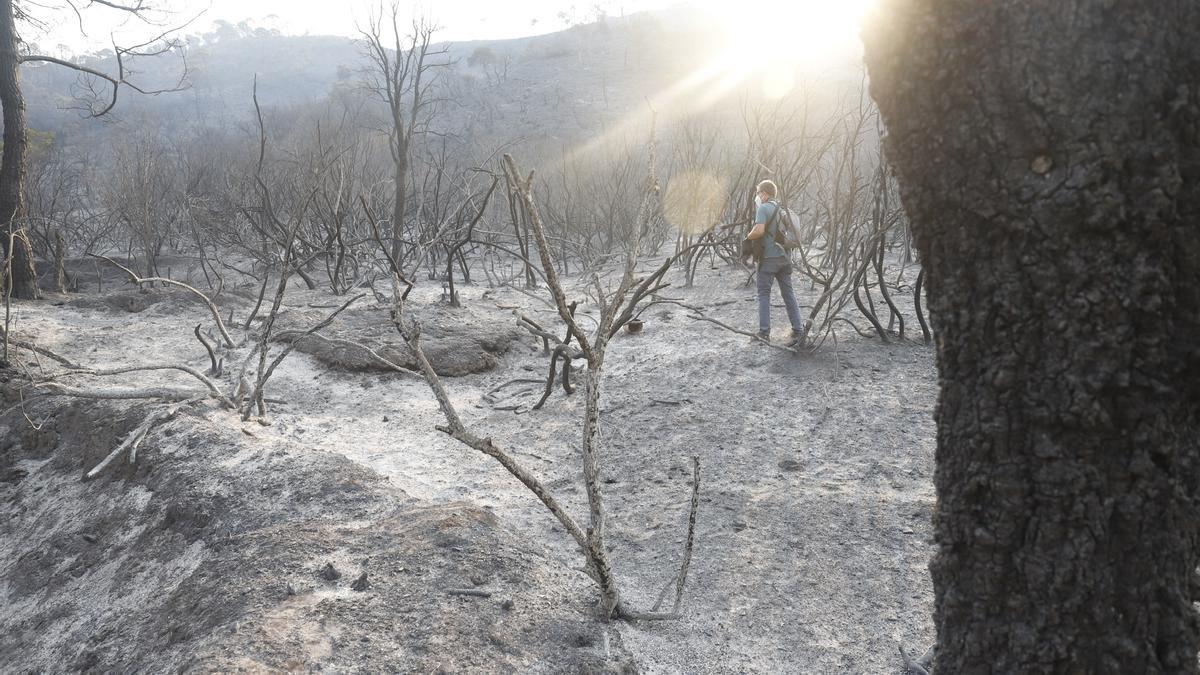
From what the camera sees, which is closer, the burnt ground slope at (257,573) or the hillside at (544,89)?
the burnt ground slope at (257,573)

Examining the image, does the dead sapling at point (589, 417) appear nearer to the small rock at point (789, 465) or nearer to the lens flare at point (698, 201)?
the small rock at point (789, 465)

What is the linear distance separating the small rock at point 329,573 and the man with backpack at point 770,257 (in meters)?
3.55

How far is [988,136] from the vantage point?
1.01 m

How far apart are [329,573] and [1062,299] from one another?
6.16 ft

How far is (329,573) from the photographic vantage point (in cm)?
213

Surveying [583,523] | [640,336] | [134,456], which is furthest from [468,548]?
[640,336]

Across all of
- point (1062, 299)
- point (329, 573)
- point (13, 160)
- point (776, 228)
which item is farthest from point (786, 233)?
point (13, 160)

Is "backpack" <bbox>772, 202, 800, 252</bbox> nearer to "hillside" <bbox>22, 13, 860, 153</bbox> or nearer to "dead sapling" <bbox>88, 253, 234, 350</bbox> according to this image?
"dead sapling" <bbox>88, 253, 234, 350</bbox>

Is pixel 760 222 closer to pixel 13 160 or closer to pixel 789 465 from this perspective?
pixel 789 465

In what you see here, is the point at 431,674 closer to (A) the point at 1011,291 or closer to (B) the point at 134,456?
(A) the point at 1011,291

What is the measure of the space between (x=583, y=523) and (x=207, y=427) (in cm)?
174

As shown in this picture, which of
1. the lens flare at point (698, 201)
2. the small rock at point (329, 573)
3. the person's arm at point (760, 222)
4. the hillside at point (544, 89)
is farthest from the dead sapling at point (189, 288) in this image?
the hillside at point (544, 89)

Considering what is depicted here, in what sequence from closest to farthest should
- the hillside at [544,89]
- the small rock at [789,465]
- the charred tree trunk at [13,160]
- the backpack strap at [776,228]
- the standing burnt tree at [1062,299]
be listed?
the standing burnt tree at [1062,299] → the small rock at [789,465] → the backpack strap at [776,228] → the charred tree trunk at [13,160] → the hillside at [544,89]

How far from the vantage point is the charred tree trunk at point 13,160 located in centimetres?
743
